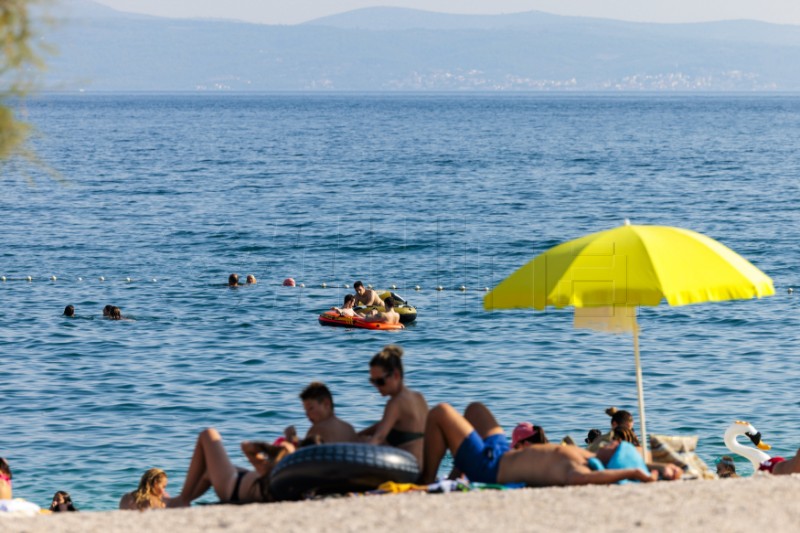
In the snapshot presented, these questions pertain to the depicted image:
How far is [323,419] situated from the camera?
9.59 metres

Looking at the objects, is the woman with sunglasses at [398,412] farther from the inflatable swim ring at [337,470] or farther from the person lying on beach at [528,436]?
the person lying on beach at [528,436]

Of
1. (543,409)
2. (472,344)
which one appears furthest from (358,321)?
(543,409)

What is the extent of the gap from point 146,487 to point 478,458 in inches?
130

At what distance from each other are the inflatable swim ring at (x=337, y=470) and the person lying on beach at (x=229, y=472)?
0.72 feet

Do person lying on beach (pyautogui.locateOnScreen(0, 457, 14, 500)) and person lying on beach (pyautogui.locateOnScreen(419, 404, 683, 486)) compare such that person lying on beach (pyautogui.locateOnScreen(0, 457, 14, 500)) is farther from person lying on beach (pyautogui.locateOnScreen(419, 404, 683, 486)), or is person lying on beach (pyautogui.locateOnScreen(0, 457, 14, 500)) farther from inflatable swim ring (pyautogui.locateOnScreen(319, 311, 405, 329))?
inflatable swim ring (pyautogui.locateOnScreen(319, 311, 405, 329))

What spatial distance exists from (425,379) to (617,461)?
41.0 feet

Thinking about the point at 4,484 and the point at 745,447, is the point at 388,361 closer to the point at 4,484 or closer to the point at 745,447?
the point at 4,484

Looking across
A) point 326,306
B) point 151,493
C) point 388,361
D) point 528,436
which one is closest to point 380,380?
point 388,361

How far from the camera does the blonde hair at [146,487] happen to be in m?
10.7

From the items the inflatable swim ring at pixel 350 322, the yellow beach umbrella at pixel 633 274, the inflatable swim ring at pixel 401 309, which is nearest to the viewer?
the yellow beach umbrella at pixel 633 274

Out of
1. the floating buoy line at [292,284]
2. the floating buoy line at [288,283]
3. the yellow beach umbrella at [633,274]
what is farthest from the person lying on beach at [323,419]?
the floating buoy line at [288,283]

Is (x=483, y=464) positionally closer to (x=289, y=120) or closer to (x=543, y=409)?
(x=543, y=409)

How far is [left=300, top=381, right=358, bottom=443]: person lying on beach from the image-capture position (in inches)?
374

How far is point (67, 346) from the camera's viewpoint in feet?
81.9
